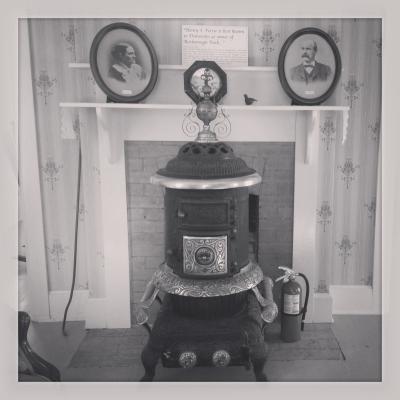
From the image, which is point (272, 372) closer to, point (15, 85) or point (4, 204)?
point (4, 204)

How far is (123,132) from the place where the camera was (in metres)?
1.95

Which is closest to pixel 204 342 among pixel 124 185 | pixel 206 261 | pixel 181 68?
pixel 206 261

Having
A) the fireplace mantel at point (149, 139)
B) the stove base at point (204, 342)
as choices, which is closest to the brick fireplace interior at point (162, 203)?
the fireplace mantel at point (149, 139)

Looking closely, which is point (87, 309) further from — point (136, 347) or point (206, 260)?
point (206, 260)

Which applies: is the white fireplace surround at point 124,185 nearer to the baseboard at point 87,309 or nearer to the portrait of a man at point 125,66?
the baseboard at point 87,309

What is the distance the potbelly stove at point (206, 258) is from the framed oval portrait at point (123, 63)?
284 mm

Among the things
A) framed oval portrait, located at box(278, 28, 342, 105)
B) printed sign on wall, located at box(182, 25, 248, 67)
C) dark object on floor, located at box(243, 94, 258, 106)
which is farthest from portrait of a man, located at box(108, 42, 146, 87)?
framed oval portrait, located at box(278, 28, 342, 105)

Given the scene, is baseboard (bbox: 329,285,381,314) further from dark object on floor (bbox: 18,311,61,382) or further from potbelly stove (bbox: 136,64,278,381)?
dark object on floor (bbox: 18,311,61,382)

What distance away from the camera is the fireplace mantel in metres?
1.92

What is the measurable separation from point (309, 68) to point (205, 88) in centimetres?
52

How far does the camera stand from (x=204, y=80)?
1.70 metres

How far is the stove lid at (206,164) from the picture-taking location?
5.17 feet

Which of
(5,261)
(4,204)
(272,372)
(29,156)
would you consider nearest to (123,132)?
(29,156)

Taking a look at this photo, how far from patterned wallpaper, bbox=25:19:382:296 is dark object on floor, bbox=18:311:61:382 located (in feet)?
1.64
